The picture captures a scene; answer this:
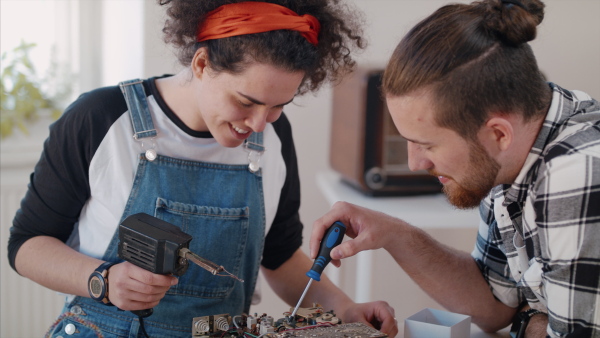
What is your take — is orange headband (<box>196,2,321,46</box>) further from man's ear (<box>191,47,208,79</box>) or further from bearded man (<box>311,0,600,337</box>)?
bearded man (<box>311,0,600,337</box>)

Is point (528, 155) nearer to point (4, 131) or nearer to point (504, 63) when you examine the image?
point (504, 63)

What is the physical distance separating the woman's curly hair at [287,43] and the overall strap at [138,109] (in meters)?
0.11

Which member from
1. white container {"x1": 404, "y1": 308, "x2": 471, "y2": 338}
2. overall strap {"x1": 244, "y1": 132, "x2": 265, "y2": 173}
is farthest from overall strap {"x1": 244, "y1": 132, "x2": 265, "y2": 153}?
white container {"x1": 404, "y1": 308, "x2": 471, "y2": 338}

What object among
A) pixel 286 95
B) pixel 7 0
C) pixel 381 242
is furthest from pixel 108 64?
pixel 381 242

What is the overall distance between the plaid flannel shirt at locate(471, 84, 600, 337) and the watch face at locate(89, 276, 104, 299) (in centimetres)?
74

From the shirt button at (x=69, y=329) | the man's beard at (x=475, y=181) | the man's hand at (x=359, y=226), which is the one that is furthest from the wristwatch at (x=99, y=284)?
the man's beard at (x=475, y=181)

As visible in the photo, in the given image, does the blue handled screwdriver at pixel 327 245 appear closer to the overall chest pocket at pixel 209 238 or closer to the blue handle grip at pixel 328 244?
the blue handle grip at pixel 328 244

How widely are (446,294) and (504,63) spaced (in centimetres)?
54

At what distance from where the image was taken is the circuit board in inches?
38.4

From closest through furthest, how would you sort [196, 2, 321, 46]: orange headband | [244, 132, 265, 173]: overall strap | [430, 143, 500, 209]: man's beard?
1. [430, 143, 500, 209]: man's beard
2. [196, 2, 321, 46]: orange headband
3. [244, 132, 265, 173]: overall strap

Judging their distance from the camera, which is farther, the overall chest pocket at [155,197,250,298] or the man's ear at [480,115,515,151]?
the overall chest pocket at [155,197,250,298]

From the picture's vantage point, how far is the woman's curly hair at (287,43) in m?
1.17

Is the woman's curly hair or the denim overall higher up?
the woman's curly hair

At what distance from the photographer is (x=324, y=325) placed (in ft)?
3.46
